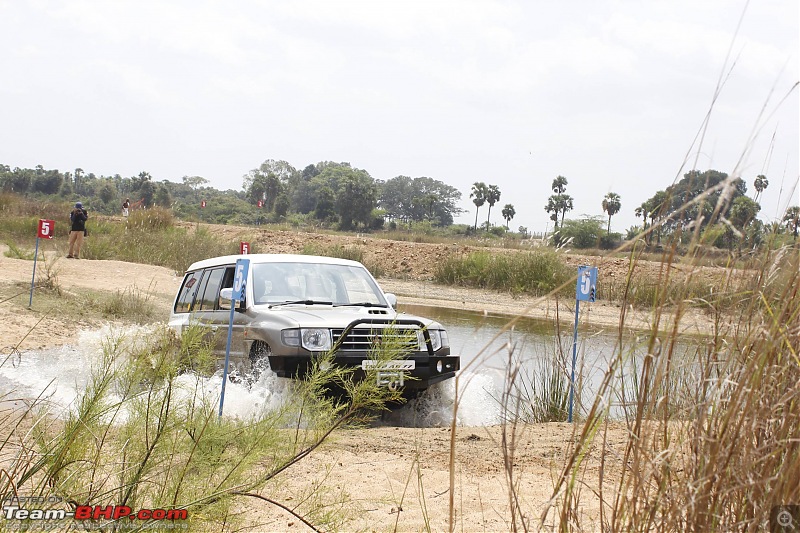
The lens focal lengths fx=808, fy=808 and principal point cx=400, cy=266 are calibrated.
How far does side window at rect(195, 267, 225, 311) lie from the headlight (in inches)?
89.0

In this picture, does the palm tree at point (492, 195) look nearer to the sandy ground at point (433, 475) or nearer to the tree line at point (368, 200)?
the tree line at point (368, 200)

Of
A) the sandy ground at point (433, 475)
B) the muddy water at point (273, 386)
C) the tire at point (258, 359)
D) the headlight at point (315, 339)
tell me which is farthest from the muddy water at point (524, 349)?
the tire at point (258, 359)

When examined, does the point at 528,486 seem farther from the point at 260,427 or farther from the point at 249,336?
the point at 249,336

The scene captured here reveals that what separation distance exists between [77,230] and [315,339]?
18.3 meters

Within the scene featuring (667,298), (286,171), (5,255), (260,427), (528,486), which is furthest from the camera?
(286,171)

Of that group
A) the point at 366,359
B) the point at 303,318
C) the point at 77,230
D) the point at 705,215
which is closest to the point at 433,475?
the point at 366,359

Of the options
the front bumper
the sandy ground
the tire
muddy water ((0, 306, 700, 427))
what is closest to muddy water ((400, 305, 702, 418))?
muddy water ((0, 306, 700, 427))

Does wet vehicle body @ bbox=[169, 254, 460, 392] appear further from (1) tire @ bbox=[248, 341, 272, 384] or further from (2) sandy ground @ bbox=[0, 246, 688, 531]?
(2) sandy ground @ bbox=[0, 246, 688, 531]

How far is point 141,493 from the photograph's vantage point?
123 inches

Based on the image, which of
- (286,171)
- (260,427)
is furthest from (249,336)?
(286,171)

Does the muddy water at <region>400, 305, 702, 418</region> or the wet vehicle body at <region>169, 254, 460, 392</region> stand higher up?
the wet vehicle body at <region>169, 254, 460, 392</region>

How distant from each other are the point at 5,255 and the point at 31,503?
21.3 meters

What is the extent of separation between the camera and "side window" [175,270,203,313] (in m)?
9.91

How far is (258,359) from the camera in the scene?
24.1ft
